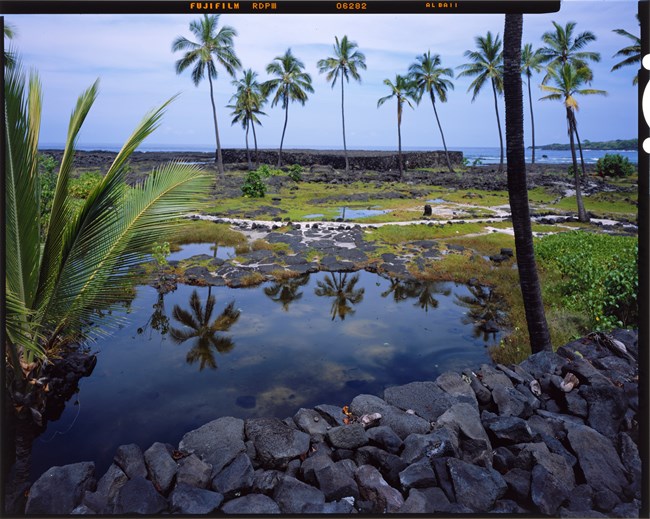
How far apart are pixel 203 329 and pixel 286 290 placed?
3761 millimetres

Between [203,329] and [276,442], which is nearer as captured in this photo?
[276,442]

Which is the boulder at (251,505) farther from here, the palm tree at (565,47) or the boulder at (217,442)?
the palm tree at (565,47)

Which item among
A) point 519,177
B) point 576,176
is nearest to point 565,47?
point 576,176

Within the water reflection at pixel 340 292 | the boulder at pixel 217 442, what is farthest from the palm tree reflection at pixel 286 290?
the boulder at pixel 217 442

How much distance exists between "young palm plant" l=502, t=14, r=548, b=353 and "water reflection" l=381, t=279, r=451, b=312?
5.64m

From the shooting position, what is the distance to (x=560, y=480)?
4371 mm

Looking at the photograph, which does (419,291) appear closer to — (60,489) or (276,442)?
(276,442)

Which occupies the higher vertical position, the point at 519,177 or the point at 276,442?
the point at 519,177

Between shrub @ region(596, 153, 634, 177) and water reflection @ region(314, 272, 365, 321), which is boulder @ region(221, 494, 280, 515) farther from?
shrub @ region(596, 153, 634, 177)

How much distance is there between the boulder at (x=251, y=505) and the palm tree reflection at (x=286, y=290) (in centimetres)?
859

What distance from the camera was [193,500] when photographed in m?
4.09

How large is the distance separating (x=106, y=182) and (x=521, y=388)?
593 centimetres

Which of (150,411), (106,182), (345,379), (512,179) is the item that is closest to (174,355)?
(150,411)

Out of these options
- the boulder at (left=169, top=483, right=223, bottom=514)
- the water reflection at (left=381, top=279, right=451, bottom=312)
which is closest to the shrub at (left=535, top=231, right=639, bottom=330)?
the water reflection at (left=381, top=279, right=451, bottom=312)
